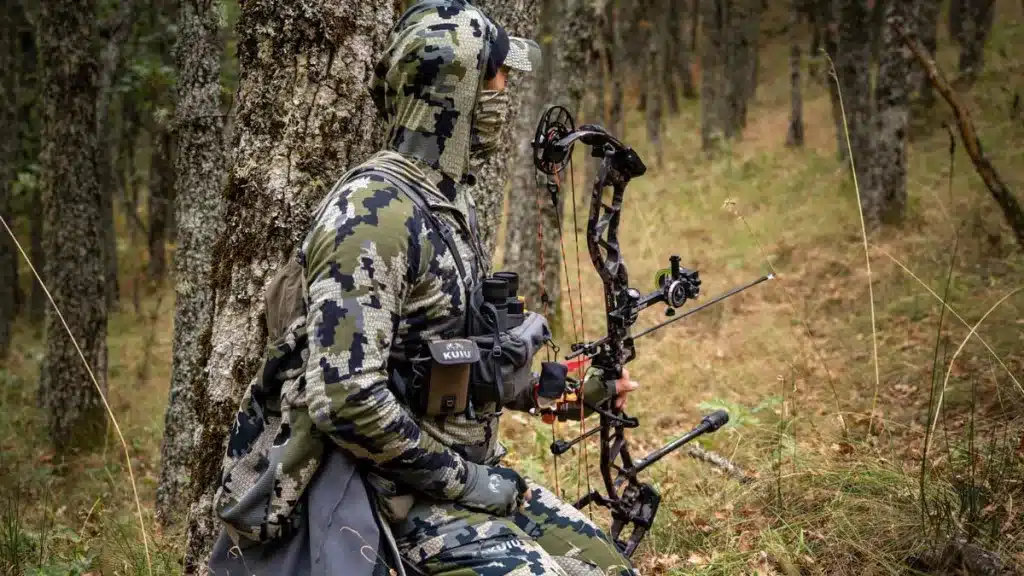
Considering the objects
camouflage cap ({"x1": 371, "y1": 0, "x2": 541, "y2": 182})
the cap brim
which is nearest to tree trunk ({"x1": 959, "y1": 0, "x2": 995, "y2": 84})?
the cap brim

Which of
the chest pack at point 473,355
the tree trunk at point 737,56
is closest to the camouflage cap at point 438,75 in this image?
the chest pack at point 473,355

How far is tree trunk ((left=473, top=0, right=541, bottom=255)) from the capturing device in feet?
18.2

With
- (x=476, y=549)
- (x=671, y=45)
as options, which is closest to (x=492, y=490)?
(x=476, y=549)

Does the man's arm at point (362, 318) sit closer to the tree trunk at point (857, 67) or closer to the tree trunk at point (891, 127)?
the tree trunk at point (891, 127)

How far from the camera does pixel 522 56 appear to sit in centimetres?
302

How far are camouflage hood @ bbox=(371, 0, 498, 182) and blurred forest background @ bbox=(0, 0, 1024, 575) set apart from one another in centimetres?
46

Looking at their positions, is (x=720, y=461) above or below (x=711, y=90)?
below

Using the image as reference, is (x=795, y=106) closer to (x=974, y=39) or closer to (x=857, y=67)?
(x=974, y=39)

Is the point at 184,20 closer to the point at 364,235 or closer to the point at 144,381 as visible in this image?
the point at 364,235

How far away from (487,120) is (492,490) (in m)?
1.38

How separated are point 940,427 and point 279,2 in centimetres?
524

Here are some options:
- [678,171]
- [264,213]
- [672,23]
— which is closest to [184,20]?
[264,213]

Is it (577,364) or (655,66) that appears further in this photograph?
(655,66)

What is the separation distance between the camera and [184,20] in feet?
20.6
